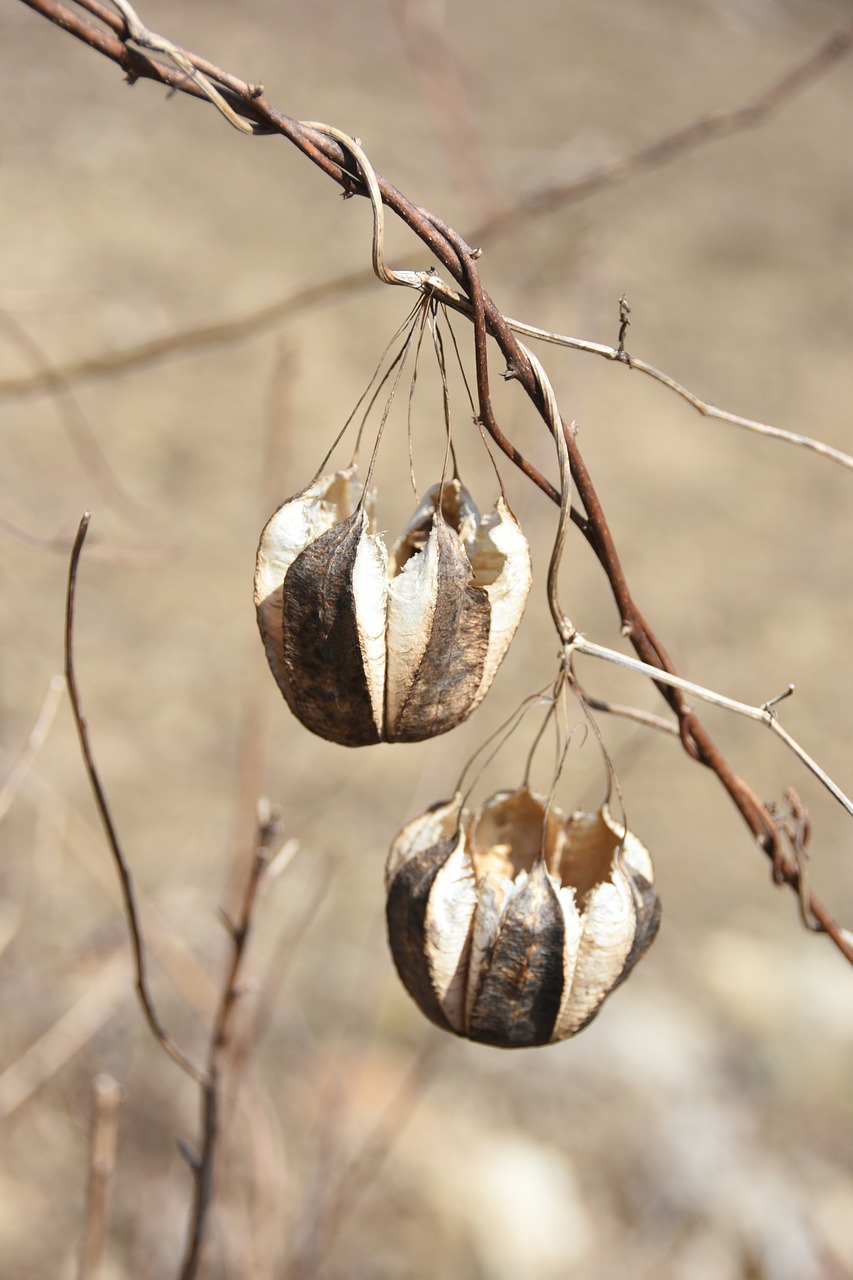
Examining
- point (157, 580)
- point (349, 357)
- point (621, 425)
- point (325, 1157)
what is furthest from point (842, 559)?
point (325, 1157)

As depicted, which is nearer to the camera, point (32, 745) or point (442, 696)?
point (442, 696)

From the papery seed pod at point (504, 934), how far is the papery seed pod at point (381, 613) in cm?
7

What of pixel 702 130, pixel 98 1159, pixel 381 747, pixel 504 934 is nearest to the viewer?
pixel 504 934

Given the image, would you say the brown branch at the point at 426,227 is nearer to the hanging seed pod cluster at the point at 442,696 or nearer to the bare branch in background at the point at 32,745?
the hanging seed pod cluster at the point at 442,696

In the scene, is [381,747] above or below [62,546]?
below

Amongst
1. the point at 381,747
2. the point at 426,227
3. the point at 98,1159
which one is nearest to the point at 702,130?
the point at 426,227

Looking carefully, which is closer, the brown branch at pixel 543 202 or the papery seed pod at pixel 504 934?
the papery seed pod at pixel 504 934

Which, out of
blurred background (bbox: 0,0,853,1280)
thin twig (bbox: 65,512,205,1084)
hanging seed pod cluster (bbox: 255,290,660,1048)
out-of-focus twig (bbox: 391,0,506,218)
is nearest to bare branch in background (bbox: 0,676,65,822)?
blurred background (bbox: 0,0,853,1280)

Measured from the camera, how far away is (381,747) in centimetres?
284

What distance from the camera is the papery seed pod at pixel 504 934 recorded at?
0.58 m

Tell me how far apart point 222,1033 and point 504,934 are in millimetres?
238

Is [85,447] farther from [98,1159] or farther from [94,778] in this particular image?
[94,778]

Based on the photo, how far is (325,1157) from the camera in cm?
110

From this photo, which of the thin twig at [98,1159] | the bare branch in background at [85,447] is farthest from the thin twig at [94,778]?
the bare branch in background at [85,447]
